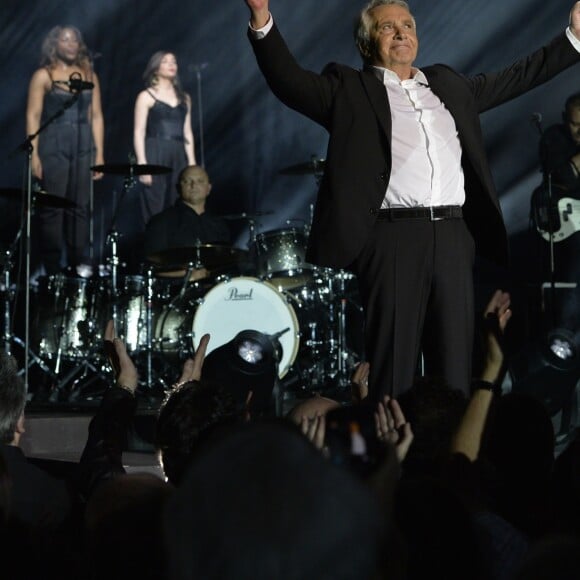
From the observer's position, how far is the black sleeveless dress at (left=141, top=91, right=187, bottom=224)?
10.3 metres

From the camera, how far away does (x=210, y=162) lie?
10555mm

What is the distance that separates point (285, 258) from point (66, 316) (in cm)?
177

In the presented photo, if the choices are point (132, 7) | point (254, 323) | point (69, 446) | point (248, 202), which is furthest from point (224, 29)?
point (69, 446)

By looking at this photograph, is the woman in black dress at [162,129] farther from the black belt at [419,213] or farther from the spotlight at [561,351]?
the black belt at [419,213]

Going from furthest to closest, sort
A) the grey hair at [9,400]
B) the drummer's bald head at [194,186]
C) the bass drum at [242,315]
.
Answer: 1. the drummer's bald head at [194,186]
2. the bass drum at [242,315]
3. the grey hair at [9,400]

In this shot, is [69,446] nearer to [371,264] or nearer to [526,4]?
[371,264]

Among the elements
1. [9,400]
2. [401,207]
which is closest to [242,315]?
[401,207]

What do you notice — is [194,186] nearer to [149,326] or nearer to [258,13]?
[149,326]

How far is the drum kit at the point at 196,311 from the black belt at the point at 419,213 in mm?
4163

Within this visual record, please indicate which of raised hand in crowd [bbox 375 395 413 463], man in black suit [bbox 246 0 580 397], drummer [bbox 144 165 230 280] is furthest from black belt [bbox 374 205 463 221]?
drummer [bbox 144 165 230 280]

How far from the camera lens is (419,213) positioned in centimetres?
353

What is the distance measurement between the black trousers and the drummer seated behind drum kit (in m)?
4.14

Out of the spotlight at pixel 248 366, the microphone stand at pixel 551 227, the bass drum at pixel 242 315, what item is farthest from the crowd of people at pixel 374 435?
the bass drum at pixel 242 315

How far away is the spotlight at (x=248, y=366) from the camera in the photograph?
22.7ft
